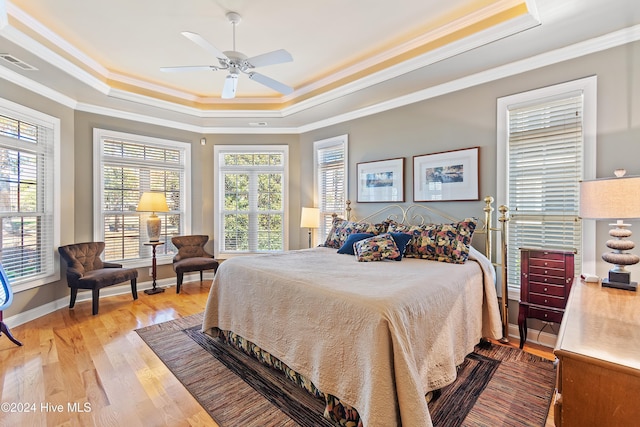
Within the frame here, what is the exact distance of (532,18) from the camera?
231cm

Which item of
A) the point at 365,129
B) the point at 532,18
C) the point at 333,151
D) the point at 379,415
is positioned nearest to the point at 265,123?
the point at 333,151

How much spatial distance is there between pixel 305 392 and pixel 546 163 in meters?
2.96

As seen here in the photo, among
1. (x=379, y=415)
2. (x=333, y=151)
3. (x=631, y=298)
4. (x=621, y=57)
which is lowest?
(x=379, y=415)

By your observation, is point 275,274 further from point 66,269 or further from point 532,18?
point 66,269

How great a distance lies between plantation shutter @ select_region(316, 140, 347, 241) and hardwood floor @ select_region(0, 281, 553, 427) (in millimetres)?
2669

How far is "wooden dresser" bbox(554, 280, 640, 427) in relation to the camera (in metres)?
0.96

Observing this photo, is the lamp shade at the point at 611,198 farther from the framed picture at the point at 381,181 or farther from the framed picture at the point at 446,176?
the framed picture at the point at 381,181

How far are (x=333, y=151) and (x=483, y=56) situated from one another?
2.47 metres

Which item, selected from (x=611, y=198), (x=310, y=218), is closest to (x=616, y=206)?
(x=611, y=198)

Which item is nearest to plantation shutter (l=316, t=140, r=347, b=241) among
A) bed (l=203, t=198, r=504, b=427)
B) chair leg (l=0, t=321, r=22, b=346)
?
bed (l=203, t=198, r=504, b=427)

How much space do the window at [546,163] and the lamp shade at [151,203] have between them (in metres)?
4.53

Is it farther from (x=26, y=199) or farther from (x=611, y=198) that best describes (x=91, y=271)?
(x=611, y=198)

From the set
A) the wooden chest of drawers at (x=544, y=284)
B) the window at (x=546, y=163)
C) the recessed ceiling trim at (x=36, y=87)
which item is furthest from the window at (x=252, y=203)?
the wooden chest of drawers at (x=544, y=284)

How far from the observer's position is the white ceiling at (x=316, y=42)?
98.0 inches
